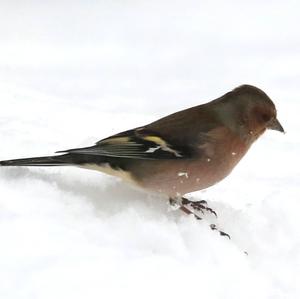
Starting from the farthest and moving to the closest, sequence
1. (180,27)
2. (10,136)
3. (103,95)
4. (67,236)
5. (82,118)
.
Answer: (180,27) → (103,95) → (82,118) → (10,136) → (67,236)

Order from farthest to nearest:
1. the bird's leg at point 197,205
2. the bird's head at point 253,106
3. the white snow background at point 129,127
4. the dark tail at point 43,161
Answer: the bird's head at point 253,106 < the bird's leg at point 197,205 < the dark tail at point 43,161 < the white snow background at point 129,127

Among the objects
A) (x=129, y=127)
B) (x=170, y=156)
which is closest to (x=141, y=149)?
(x=170, y=156)

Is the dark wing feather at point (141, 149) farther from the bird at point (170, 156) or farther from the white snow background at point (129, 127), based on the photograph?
the white snow background at point (129, 127)

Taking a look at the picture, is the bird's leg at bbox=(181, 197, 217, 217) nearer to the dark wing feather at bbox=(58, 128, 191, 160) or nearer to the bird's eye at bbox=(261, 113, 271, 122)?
the dark wing feather at bbox=(58, 128, 191, 160)

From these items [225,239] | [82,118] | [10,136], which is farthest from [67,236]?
[82,118]

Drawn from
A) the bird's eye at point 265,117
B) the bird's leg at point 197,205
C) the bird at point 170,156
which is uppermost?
the bird's eye at point 265,117

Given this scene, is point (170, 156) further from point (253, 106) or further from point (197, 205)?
point (253, 106)

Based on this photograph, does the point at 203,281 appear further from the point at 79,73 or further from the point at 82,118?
the point at 79,73

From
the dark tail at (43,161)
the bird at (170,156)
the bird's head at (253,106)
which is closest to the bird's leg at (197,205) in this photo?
the bird at (170,156)
